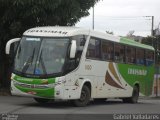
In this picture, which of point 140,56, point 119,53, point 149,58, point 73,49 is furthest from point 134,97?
point 73,49

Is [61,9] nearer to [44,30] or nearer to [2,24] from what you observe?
[2,24]

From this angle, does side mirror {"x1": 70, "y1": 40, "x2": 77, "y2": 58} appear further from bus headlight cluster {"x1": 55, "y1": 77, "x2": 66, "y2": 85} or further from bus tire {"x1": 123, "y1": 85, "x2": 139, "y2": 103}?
bus tire {"x1": 123, "y1": 85, "x2": 139, "y2": 103}

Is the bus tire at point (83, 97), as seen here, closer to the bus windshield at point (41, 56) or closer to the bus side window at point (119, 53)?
the bus windshield at point (41, 56)

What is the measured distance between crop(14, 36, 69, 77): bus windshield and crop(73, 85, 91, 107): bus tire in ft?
6.49

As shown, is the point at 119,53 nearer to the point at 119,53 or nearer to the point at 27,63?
the point at 119,53

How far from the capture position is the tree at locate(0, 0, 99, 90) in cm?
2695

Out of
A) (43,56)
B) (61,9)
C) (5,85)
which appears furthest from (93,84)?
(5,85)

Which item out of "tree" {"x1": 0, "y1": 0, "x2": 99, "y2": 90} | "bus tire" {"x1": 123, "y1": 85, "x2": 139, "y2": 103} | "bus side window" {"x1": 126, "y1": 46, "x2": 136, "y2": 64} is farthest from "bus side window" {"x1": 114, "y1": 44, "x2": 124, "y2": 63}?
"tree" {"x1": 0, "y1": 0, "x2": 99, "y2": 90}

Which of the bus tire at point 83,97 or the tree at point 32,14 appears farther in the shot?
the tree at point 32,14

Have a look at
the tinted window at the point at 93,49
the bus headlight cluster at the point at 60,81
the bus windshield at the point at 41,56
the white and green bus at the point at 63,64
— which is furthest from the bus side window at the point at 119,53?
the bus headlight cluster at the point at 60,81

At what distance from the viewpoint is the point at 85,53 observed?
21.3m

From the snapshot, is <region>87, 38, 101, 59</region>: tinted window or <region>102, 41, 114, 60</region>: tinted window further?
<region>102, 41, 114, 60</region>: tinted window

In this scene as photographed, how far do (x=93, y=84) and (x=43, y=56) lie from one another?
3.14m

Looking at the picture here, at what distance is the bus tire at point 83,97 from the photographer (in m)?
21.3
